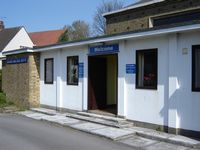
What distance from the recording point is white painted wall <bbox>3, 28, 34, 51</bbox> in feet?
150

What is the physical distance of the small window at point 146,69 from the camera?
11633 mm

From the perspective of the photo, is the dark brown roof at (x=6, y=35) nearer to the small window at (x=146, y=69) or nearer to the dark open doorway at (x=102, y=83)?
the dark open doorway at (x=102, y=83)

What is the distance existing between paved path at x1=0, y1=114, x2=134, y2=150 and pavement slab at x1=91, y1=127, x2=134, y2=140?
0.21 metres

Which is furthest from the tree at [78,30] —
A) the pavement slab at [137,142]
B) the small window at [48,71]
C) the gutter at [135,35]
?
the pavement slab at [137,142]

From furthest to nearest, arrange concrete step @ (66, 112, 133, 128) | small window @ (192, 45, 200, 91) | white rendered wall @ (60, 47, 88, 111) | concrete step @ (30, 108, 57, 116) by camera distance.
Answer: concrete step @ (30, 108, 57, 116) < white rendered wall @ (60, 47, 88, 111) < concrete step @ (66, 112, 133, 128) < small window @ (192, 45, 200, 91)

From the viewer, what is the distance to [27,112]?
56.1 feet

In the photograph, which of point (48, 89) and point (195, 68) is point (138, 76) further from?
point (48, 89)

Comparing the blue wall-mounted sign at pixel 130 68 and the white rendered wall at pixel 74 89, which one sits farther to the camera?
the white rendered wall at pixel 74 89

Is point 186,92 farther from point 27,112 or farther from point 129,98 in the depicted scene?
point 27,112

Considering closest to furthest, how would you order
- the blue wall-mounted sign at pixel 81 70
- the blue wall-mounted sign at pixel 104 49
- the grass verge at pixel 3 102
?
the blue wall-mounted sign at pixel 104 49 < the blue wall-mounted sign at pixel 81 70 < the grass verge at pixel 3 102

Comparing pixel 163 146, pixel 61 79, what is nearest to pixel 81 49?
pixel 61 79

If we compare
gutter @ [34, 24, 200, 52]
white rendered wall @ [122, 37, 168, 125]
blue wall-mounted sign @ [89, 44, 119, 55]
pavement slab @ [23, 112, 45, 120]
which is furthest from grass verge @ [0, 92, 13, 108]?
white rendered wall @ [122, 37, 168, 125]

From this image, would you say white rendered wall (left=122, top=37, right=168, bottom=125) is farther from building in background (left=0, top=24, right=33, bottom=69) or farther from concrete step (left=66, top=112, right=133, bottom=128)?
building in background (left=0, top=24, right=33, bottom=69)

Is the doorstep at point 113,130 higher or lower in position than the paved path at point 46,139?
higher
